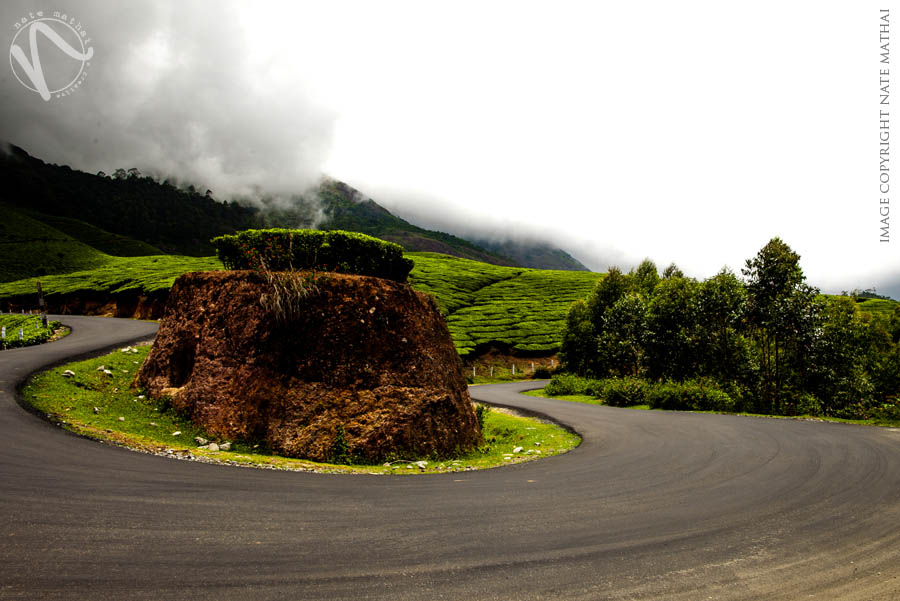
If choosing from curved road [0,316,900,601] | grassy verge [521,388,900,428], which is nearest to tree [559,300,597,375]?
grassy verge [521,388,900,428]

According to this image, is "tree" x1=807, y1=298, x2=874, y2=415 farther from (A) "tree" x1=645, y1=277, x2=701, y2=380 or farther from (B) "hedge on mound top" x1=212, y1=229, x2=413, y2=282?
(B) "hedge on mound top" x1=212, y1=229, x2=413, y2=282

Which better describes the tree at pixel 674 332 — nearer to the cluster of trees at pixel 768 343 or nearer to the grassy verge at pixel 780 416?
the cluster of trees at pixel 768 343

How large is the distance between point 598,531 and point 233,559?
417 centimetres

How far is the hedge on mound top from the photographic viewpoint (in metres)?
12.5

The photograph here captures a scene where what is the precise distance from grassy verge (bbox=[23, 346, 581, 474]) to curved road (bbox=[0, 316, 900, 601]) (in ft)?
3.11

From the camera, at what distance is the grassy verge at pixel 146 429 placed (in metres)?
8.88

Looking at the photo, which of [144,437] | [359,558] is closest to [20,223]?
[144,437]

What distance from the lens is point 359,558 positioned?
433 cm

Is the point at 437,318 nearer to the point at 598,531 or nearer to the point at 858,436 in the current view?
the point at 598,531

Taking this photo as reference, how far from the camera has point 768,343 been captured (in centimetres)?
2747

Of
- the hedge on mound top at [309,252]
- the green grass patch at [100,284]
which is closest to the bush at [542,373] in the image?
the hedge on mound top at [309,252]

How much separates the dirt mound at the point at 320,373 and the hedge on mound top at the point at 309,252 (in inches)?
35.3

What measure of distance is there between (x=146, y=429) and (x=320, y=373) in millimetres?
4244

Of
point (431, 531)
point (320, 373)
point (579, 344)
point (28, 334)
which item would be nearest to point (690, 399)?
point (320, 373)
